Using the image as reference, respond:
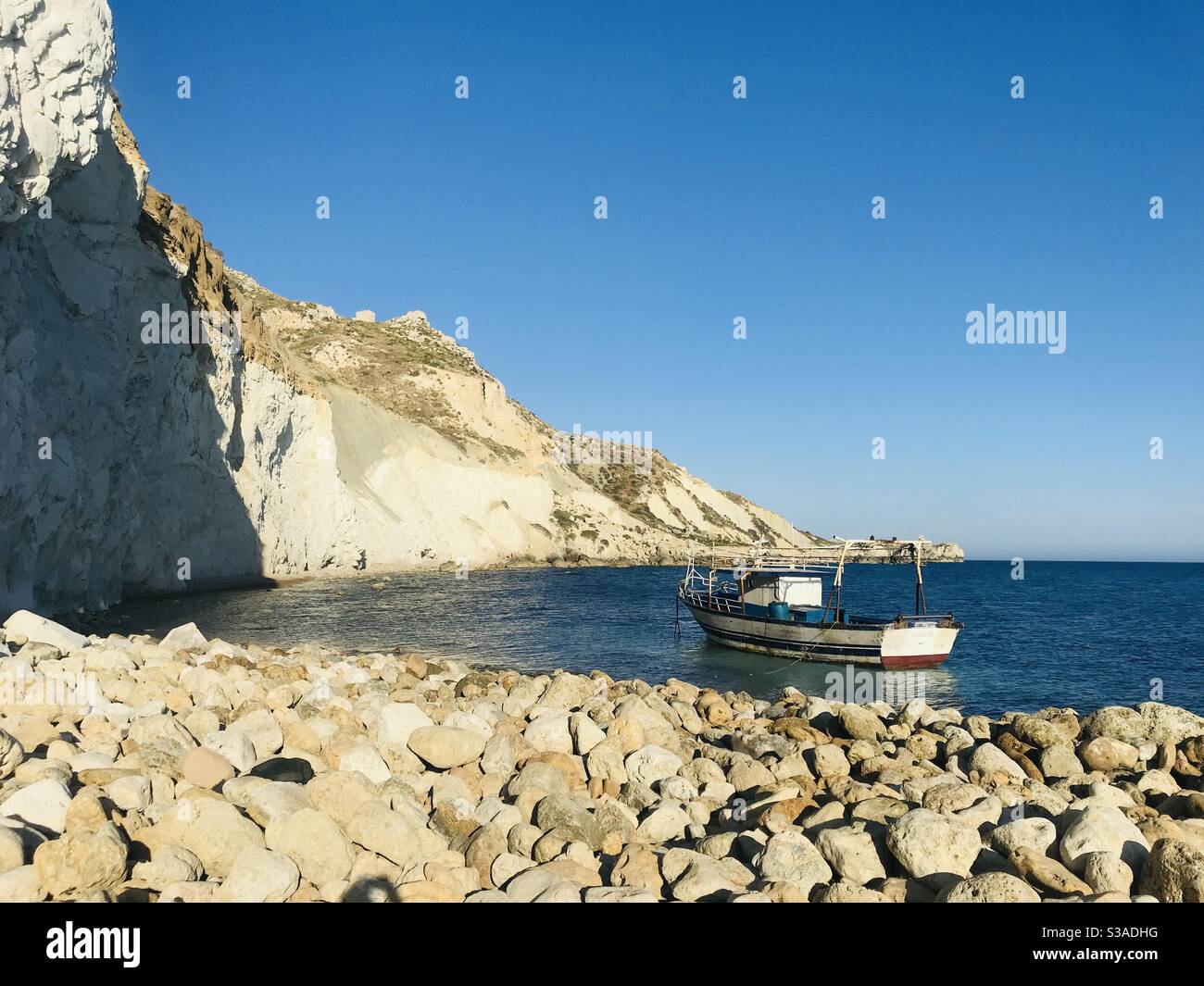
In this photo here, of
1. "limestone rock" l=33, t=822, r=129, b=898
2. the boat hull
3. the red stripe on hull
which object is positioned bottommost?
the red stripe on hull

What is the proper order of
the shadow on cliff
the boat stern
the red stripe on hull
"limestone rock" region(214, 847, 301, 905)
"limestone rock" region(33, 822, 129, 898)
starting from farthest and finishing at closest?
the red stripe on hull, the boat stern, the shadow on cliff, "limestone rock" region(214, 847, 301, 905), "limestone rock" region(33, 822, 129, 898)

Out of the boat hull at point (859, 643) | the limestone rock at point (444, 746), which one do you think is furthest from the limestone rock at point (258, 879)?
the boat hull at point (859, 643)

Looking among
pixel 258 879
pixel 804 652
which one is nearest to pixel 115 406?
pixel 804 652

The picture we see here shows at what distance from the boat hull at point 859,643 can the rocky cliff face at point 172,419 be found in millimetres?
26252

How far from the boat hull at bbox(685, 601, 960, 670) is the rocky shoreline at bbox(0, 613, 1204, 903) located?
1389 centimetres

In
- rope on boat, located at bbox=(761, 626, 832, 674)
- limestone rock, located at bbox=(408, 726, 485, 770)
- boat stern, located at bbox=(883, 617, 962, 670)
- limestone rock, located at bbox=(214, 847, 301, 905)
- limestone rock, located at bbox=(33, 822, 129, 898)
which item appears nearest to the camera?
limestone rock, located at bbox=(33, 822, 129, 898)

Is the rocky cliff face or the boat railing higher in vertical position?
the rocky cliff face

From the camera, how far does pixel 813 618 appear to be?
3112 centimetres

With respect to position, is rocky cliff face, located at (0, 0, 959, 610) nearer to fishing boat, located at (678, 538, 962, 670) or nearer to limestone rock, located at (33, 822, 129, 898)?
limestone rock, located at (33, 822, 129, 898)

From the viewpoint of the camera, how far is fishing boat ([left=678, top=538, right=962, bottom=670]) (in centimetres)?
2886

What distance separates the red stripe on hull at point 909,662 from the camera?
28797 millimetres

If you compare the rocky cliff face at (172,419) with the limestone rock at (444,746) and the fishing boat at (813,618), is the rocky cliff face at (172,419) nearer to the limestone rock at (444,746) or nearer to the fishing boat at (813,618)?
the limestone rock at (444,746)

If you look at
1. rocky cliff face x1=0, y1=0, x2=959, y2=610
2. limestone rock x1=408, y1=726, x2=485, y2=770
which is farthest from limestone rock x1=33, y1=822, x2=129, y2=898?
rocky cliff face x1=0, y1=0, x2=959, y2=610

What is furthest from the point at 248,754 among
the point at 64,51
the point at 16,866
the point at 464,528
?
the point at 464,528
